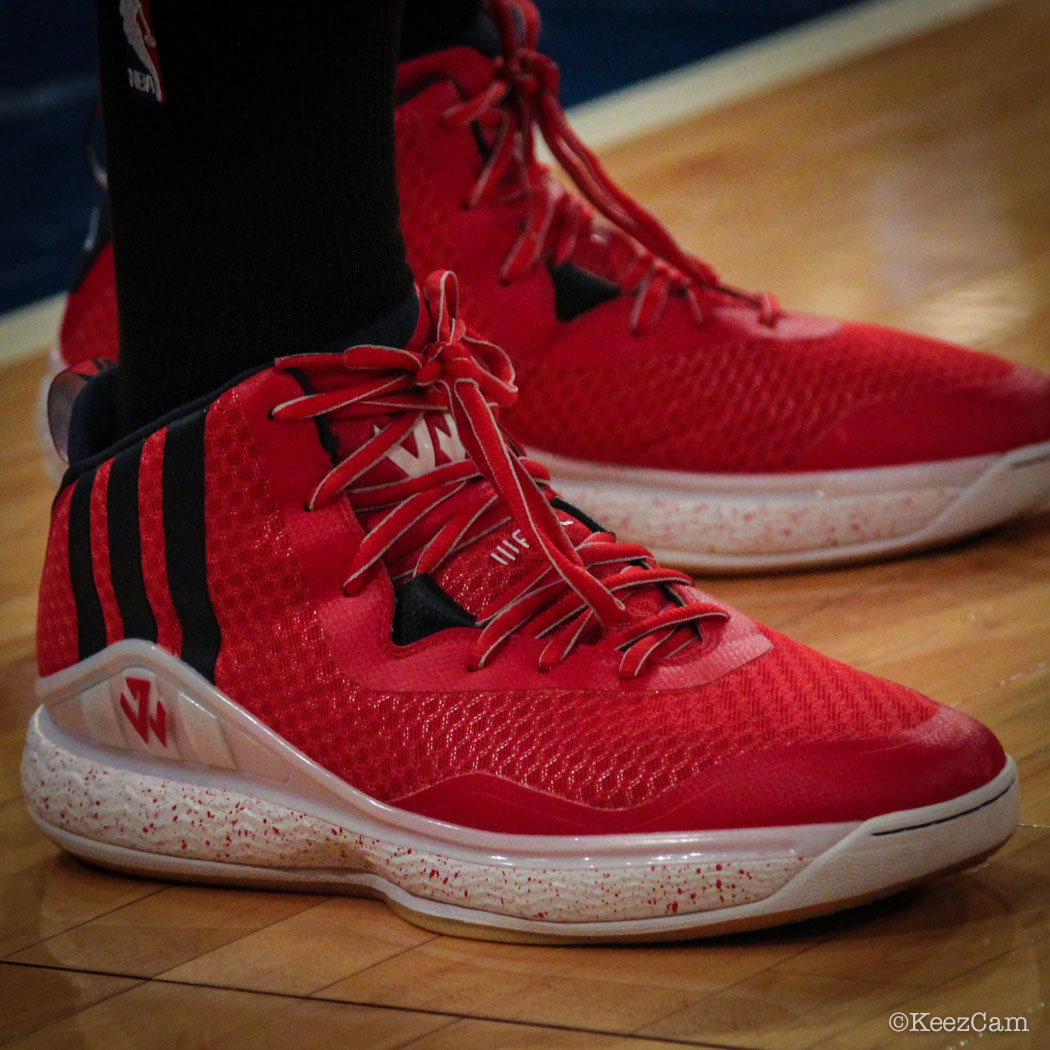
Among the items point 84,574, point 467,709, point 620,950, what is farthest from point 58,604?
point 620,950

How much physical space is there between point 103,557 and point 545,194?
0.47 meters

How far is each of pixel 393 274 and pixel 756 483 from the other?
1.25 feet

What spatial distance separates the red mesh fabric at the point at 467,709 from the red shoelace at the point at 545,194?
1.30ft

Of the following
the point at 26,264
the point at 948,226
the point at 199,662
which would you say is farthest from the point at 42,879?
the point at 26,264

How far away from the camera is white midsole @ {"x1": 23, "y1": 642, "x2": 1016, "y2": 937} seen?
24.1 inches

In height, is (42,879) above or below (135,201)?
below

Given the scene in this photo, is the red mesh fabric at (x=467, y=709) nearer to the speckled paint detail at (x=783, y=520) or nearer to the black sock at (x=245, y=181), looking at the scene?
the black sock at (x=245, y=181)

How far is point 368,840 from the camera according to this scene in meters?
0.68

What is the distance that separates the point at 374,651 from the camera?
2.24ft

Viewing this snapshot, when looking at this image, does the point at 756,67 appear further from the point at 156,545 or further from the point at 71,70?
the point at 156,545

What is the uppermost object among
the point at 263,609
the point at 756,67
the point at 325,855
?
the point at 263,609

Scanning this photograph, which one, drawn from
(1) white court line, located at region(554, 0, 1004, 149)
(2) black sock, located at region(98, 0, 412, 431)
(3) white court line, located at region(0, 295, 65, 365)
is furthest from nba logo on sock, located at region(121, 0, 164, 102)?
(1) white court line, located at region(554, 0, 1004, 149)

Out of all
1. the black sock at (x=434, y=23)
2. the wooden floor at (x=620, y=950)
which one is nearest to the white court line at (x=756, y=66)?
the wooden floor at (x=620, y=950)

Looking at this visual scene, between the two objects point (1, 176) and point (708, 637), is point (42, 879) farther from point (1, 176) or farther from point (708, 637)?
point (1, 176)
